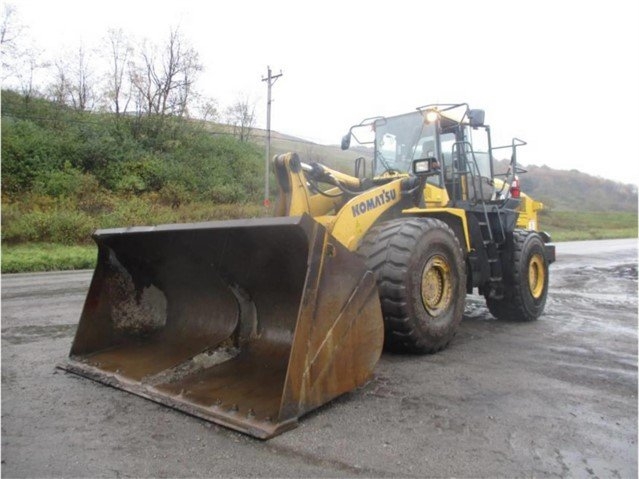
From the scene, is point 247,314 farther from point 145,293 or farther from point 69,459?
point 69,459

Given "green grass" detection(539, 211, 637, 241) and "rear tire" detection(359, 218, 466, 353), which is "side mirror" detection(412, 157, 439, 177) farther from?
"green grass" detection(539, 211, 637, 241)

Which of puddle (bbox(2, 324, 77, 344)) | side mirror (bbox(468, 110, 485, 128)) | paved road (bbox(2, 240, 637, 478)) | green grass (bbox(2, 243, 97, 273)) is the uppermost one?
side mirror (bbox(468, 110, 485, 128))

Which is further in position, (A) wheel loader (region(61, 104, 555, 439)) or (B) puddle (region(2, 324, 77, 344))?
(B) puddle (region(2, 324, 77, 344))

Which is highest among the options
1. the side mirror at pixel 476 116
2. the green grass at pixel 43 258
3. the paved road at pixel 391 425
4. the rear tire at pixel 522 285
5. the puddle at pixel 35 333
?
the side mirror at pixel 476 116

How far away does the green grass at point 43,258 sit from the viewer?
13.8 m

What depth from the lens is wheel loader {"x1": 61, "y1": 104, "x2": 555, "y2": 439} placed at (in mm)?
3213

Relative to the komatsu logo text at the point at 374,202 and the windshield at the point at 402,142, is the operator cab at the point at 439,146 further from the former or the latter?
the komatsu logo text at the point at 374,202

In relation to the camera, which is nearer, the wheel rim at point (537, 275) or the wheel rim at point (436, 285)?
the wheel rim at point (436, 285)

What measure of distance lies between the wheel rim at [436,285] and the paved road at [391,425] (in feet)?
1.54

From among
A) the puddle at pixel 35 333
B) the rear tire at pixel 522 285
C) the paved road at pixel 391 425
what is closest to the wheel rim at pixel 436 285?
the paved road at pixel 391 425

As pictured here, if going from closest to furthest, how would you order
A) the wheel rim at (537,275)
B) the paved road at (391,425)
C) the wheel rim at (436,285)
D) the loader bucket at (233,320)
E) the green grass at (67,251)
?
Result: the paved road at (391,425) → the loader bucket at (233,320) → the wheel rim at (436,285) → the wheel rim at (537,275) → the green grass at (67,251)

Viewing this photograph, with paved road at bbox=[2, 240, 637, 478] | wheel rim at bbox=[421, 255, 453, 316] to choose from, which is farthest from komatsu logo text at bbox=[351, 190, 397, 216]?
paved road at bbox=[2, 240, 637, 478]

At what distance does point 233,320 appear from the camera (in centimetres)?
420

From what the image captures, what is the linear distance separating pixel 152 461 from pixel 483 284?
4.70 m
